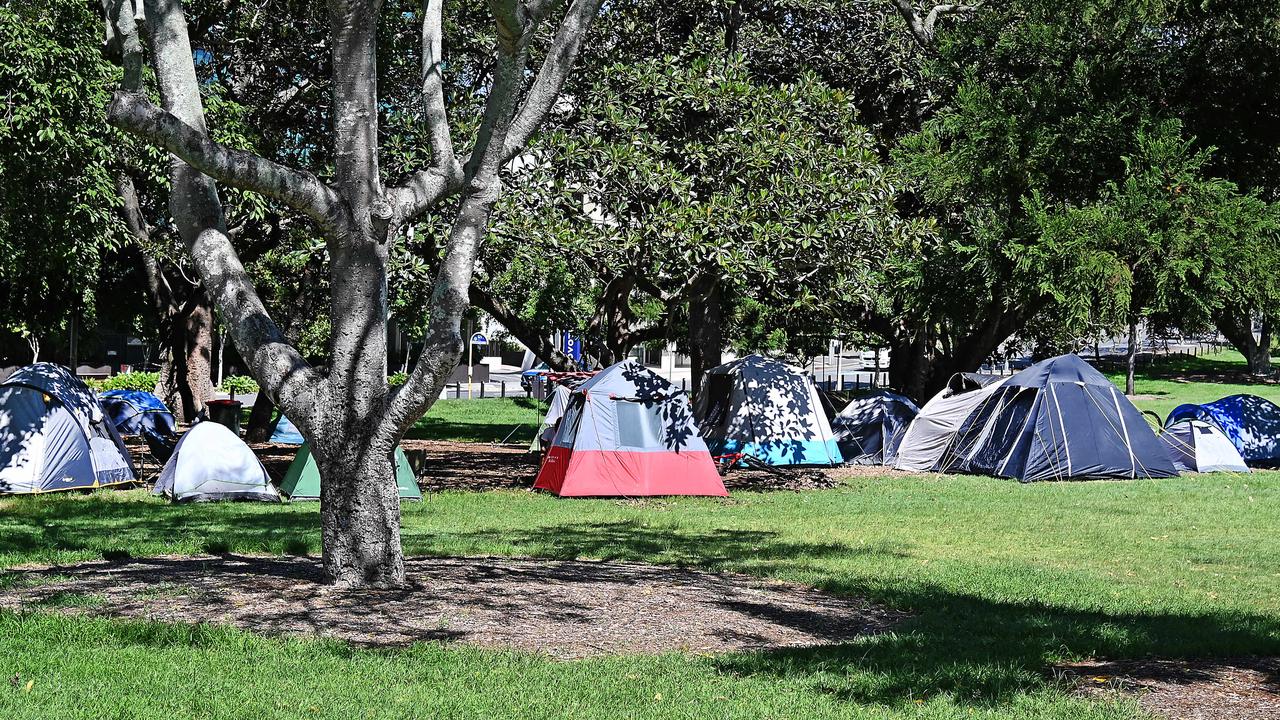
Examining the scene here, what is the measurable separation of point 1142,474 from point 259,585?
14628mm

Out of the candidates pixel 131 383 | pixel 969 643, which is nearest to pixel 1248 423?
pixel 969 643

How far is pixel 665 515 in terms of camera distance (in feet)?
46.3

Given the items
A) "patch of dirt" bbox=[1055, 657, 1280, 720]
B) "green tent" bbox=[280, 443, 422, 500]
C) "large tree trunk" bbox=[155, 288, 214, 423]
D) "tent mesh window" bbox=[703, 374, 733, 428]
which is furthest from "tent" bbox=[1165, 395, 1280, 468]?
"large tree trunk" bbox=[155, 288, 214, 423]

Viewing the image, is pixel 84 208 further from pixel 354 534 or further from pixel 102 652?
pixel 102 652

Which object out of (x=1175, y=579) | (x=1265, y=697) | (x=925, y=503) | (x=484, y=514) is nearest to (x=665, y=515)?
(x=484, y=514)

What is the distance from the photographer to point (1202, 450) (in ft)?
64.6

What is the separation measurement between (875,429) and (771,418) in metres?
2.13

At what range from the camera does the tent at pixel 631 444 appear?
1598cm

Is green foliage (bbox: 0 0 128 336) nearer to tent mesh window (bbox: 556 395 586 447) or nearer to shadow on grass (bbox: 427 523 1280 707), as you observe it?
tent mesh window (bbox: 556 395 586 447)

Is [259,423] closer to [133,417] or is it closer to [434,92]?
[133,417]

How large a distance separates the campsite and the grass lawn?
0.06 metres

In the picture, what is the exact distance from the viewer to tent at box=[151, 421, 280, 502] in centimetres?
1477

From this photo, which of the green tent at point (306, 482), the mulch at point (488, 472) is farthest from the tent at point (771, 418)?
the green tent at point (306, 482)

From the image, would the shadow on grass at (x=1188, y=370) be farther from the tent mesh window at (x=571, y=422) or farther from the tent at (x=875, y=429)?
the tent mesh window at (x=571, y=422)
